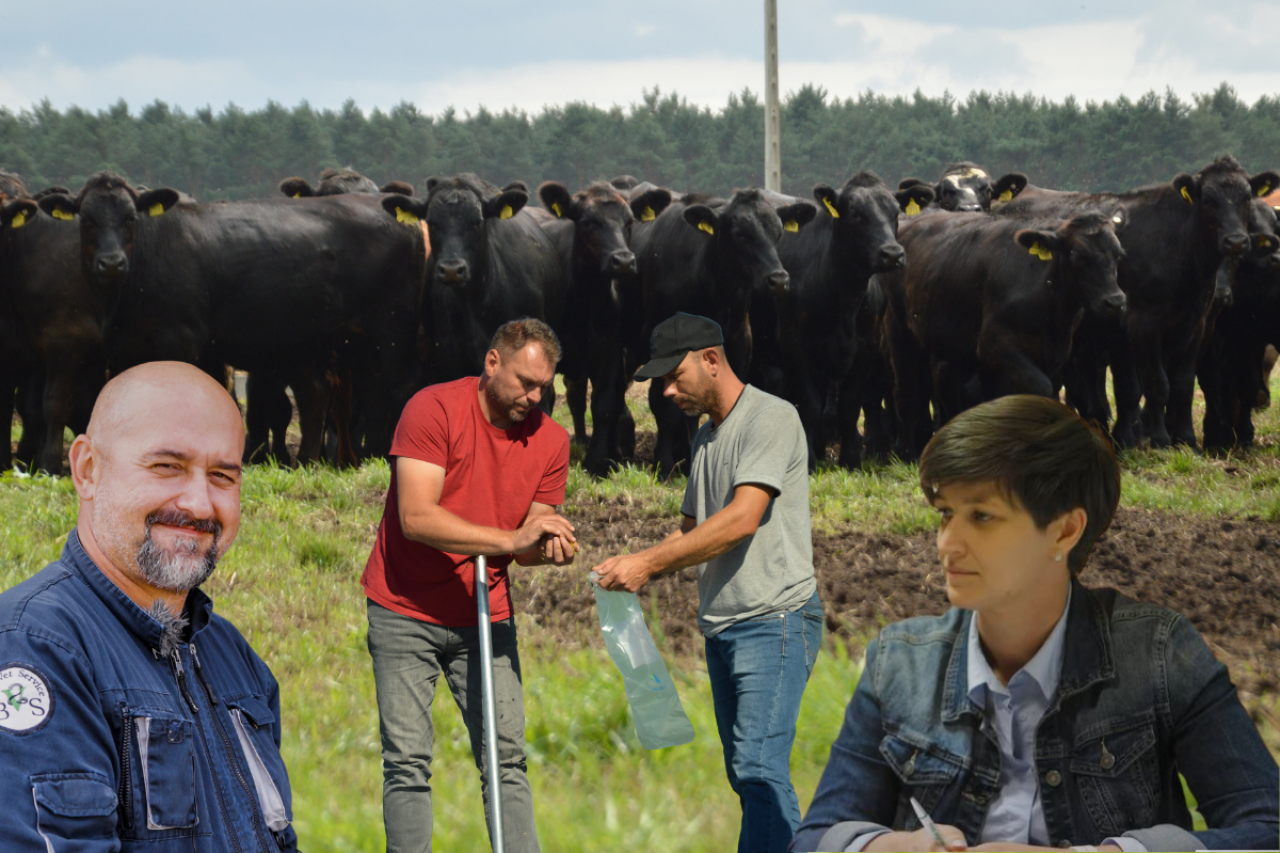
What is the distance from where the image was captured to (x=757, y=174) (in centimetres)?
4694

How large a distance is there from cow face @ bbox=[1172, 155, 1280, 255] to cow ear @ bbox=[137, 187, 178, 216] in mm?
8542

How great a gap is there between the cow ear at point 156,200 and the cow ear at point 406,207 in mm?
1745

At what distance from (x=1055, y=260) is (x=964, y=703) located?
8641 mm

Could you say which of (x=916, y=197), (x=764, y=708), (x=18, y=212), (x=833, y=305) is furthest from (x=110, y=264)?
(x=764, y=708)

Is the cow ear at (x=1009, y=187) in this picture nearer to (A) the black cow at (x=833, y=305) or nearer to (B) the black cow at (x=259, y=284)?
(A) the black cow at (x=833, y=305)

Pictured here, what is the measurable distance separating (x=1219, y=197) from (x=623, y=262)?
510 centimetres

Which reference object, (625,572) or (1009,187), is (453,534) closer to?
(625,572)

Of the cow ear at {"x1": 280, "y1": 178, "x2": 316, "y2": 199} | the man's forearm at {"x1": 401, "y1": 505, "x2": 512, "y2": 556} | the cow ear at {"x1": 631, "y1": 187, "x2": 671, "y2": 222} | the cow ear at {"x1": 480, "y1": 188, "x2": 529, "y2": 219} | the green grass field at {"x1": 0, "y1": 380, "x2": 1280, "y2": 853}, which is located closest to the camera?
the man's forearm at {"x1": 401, "y1": 505, "x2": 512, "y2": 556}

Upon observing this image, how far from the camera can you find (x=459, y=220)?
10172mm

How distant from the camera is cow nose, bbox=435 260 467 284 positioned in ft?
31.9

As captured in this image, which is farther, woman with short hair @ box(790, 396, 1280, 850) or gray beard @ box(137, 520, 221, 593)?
gray beard @ box(137, 520, 221, 593)

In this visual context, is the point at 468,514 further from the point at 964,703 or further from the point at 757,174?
the point at 757,174

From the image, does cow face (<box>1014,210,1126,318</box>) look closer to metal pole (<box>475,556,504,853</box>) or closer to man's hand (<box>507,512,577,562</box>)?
man's hand (<box>507,512,577,562</box>)

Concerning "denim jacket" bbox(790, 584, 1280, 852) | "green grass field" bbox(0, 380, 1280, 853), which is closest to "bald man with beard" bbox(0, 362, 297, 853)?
"denim jacket" bbox(790, 584, 1280, 852)
